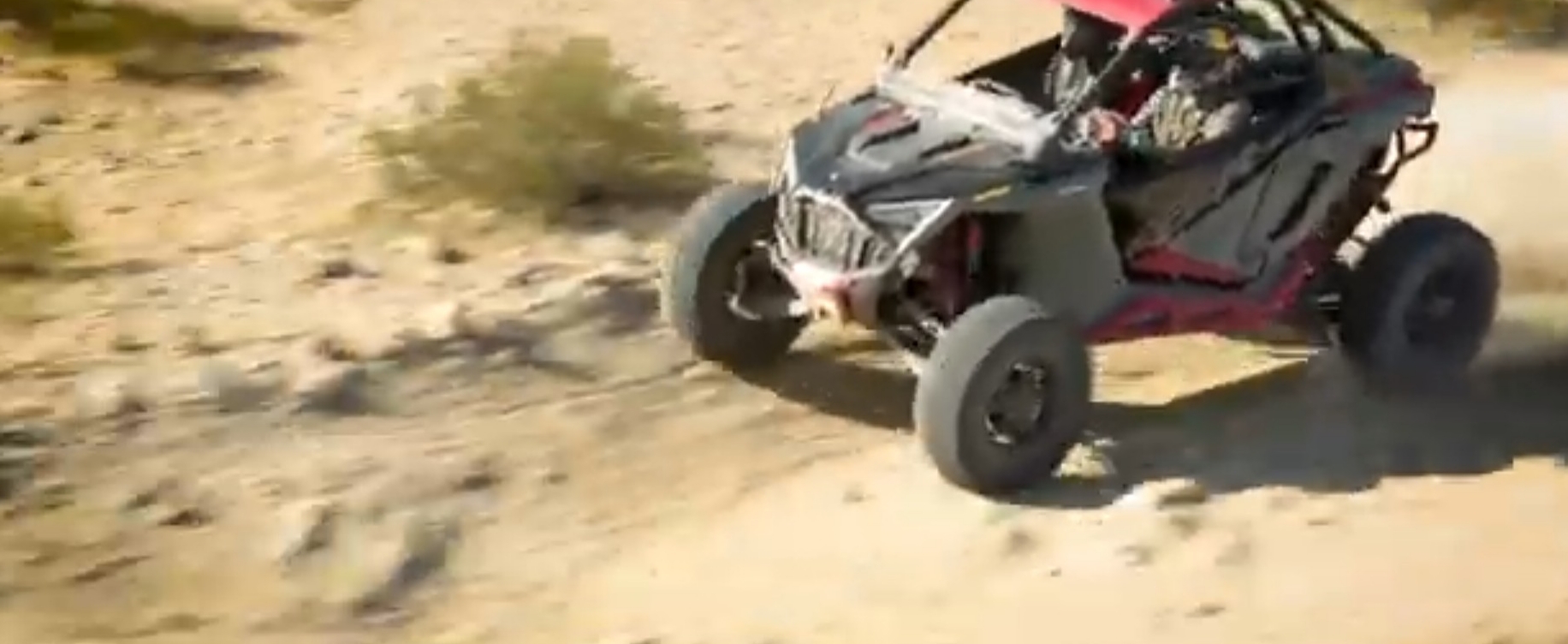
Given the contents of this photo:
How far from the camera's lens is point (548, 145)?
11.3 metres

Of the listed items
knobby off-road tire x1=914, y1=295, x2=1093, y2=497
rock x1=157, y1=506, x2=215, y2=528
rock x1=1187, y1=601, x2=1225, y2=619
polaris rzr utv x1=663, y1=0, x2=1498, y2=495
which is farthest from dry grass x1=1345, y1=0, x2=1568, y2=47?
rock x1=157, y1=506, x2=215, y2=528

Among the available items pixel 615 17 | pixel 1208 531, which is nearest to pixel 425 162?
pixel 615 17

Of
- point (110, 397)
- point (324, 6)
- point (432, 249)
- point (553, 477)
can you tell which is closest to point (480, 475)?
point (553, 477)

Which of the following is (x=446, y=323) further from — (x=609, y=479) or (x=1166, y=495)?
(x=1166, y=495)

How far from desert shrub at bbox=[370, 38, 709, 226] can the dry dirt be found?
1.12 feet

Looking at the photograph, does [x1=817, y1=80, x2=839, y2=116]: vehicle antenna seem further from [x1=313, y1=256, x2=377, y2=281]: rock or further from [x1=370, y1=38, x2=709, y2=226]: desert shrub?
[x1=313, y1=256, x2=377, y2=281]: rock

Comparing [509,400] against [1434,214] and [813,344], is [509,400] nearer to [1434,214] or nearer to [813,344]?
[813,344]

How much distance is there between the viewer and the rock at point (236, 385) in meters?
8.73

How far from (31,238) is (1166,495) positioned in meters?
4.51

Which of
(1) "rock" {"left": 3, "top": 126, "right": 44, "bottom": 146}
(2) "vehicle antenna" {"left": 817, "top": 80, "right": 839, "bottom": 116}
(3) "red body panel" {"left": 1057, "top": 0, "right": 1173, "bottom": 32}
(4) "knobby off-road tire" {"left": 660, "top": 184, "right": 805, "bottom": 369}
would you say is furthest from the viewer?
(2) "vehicle antenna" {"left": 817, "top": 80, "right": 839, "bottom": 116}

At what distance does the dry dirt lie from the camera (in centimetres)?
770

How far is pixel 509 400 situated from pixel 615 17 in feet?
19.6

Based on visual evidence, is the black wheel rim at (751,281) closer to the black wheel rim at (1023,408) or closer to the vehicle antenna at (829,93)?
the black wheel rim at (1023,408)

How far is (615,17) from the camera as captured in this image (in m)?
14.7
